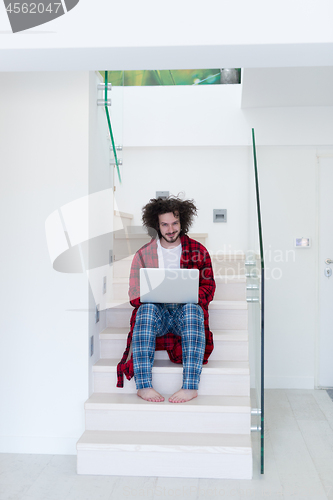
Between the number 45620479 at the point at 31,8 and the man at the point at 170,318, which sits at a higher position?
the number 45620479 at the point at 31,8

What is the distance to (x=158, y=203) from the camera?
302 centimetres

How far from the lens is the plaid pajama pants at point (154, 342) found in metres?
2.39

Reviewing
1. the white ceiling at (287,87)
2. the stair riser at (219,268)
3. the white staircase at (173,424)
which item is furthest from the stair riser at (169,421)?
the white ceiling at (287,87)

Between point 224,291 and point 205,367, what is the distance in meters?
0.74

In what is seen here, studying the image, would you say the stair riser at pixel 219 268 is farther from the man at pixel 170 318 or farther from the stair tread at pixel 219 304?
the man at pixel 170 318

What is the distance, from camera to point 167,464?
7.27 ft

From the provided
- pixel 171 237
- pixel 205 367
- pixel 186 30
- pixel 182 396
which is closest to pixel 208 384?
pixel 205 367

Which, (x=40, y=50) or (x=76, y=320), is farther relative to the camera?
(x=76, y=320)

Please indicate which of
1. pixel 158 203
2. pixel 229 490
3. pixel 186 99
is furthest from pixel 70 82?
pixel 229 490

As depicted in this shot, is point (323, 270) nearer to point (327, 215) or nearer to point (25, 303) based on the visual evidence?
point (327, 215)

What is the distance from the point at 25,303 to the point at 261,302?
1272 mm

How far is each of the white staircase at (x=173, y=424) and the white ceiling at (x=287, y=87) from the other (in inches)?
64.0

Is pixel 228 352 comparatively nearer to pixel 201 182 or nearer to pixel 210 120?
pixel 201 182

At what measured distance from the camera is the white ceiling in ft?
9.37
